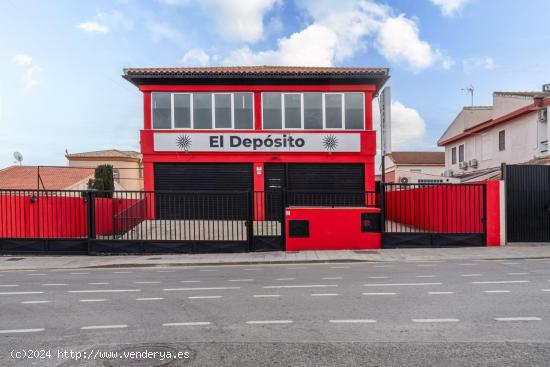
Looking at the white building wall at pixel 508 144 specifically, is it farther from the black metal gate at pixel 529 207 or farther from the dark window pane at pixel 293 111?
the dark window pane at pixel 293 111

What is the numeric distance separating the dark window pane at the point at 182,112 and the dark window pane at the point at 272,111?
3823mm

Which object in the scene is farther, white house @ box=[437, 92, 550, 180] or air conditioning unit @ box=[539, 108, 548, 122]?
white house @ box=[437, 92, 550, 180]

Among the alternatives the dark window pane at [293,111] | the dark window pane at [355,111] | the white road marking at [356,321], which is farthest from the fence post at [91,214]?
the dark window pane at [355,111]

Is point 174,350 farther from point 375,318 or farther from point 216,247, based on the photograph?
point 216,247

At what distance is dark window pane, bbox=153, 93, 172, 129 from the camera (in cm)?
2002

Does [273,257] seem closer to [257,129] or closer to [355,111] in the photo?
[257,129]

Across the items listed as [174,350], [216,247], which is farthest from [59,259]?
[174,350]

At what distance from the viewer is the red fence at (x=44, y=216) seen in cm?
1421

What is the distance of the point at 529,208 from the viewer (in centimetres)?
1427

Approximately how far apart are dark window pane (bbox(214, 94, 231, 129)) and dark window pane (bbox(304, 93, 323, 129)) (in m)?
3.93

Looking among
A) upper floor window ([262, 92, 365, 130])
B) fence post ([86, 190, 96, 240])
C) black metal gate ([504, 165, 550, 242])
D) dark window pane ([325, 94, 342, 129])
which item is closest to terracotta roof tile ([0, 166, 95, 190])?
fence post ([86, 190, 96, 240])

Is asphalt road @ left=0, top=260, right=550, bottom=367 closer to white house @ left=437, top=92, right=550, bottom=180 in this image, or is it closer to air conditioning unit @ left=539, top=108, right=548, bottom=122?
white house @ left=437, top=92, right=550, bottom=180

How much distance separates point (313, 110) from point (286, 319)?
15.5 meters

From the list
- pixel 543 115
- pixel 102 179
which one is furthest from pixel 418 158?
pixel 102 179
